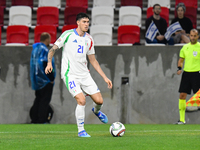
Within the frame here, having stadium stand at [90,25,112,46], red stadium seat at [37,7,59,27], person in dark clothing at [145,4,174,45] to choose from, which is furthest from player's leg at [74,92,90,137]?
red stadium seat at [37,7,59,27]

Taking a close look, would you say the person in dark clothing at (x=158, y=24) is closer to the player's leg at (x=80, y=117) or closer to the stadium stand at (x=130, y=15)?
the stadium stand at (x=130, y=15)

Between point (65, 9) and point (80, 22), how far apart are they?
7601mm

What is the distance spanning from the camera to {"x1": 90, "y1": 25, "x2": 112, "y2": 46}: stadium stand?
12539 millimetres

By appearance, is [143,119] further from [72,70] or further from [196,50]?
[72,70]

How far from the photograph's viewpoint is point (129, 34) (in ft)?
41.6

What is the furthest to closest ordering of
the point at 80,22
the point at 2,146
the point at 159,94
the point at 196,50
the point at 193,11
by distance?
the point at 193,11, the point at 159,94, the point at 196,50, the point at 80,22, the point at 2,146

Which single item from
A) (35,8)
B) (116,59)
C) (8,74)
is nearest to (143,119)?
(116,59)

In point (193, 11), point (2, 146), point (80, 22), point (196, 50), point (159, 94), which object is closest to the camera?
point (2, 146)

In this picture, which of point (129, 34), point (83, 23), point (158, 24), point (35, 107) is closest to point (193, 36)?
point (158, 24)

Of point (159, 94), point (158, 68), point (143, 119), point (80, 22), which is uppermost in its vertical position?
point (80, 22)

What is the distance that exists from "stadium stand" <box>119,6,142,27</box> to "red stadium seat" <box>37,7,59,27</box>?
210cm

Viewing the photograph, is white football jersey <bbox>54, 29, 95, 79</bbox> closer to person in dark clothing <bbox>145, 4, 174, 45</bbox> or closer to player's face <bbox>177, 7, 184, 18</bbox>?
person in dark clothing <bbox>145, 4, 174, 45</bbox>

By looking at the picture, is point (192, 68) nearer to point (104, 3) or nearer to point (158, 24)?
point (158, 24)

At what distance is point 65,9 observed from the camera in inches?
543
